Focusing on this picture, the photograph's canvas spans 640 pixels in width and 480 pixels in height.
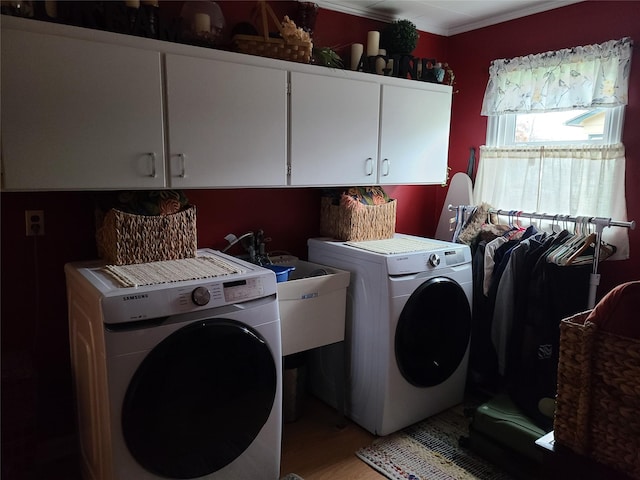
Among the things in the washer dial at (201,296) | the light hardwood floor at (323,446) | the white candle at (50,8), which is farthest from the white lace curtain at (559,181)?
the white candle at (50,8)

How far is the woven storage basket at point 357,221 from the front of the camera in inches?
104

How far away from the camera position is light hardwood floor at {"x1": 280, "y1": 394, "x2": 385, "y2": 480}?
7.14ft

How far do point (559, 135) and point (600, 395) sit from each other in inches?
87.9

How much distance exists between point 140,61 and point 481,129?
2.21 meters

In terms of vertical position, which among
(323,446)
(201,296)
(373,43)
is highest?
(373,43)

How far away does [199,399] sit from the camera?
5.51 ft

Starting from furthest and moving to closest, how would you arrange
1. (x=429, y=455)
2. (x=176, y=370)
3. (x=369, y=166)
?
(x=369, y=166)
(x=429, y=455)
(x=176, y=370)

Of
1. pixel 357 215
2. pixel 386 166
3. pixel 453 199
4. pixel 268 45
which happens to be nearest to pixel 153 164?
pixel 268 45

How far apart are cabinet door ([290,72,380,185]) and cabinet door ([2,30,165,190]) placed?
0.69 meters

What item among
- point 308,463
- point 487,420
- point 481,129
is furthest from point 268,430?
point 481,129

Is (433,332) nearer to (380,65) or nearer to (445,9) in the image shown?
(380,65)

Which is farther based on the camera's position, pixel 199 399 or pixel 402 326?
pixel 402 326

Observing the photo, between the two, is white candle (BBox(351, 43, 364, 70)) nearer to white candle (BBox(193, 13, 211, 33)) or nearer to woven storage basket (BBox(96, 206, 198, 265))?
white candle (BBox(193, 13, 211, 33))

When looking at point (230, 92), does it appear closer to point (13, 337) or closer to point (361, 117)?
point (361, 117)
